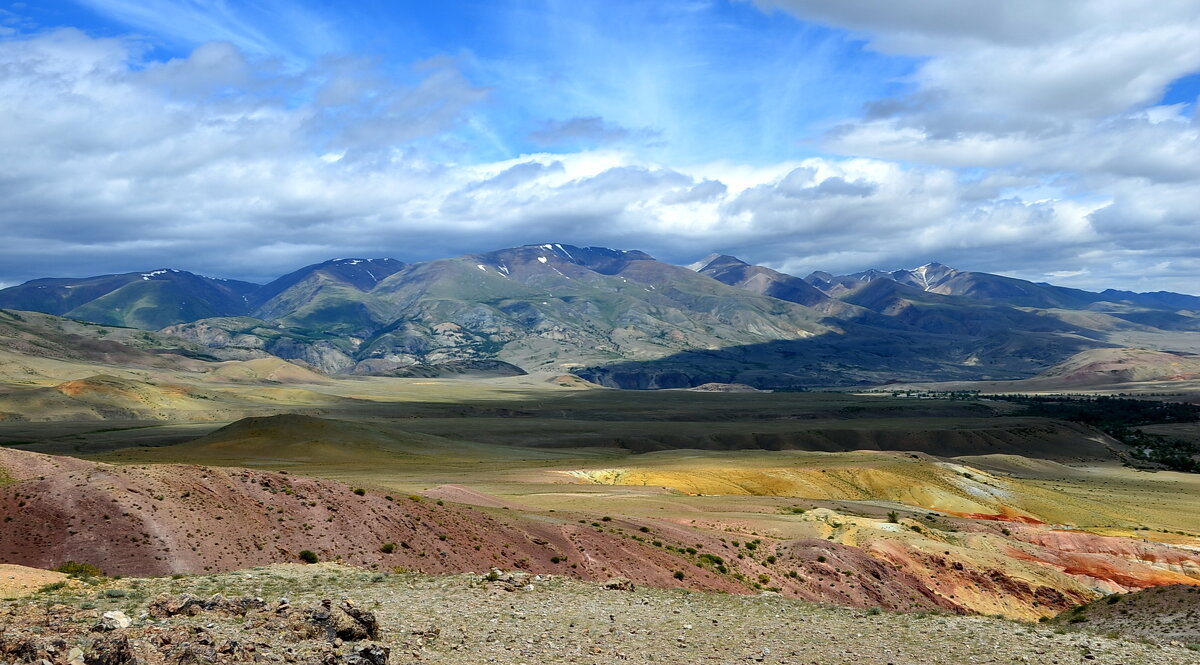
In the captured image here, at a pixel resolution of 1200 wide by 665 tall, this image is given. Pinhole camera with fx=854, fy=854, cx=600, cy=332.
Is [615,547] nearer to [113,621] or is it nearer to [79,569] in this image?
[79,569]

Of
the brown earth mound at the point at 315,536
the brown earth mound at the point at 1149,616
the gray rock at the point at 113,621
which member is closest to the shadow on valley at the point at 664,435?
the brown earth mound at the point at 315,536

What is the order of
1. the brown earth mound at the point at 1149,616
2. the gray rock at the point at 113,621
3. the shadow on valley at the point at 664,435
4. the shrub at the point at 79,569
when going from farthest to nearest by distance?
the shadow on valley at the point at 664,435 < the brown earth mound at the point at 1149,616 < the shrub at the point at 79,569 < the gray rock at the point at 113,621

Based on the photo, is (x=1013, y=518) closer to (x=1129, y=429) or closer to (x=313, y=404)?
(x=1129, y=429)

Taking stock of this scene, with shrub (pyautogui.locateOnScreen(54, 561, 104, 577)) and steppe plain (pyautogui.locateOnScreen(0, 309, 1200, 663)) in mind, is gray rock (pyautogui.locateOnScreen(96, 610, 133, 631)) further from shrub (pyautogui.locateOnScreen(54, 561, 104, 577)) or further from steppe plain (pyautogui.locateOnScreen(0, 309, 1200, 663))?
shrub (pyautogui.locateOnScreen(54, 561, 104, 577))

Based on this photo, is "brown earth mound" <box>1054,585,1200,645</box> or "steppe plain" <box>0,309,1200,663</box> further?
"brown earth mound" <box>1054,585,1200,645</box>

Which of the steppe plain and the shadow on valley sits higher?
the steppe plain

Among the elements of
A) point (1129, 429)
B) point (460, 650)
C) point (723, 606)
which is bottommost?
point (1129, 429)

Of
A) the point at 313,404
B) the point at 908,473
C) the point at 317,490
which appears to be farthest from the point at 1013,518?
the point at 313,404

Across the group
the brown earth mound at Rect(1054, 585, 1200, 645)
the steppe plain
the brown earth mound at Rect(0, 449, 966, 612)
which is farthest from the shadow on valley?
the brown earth mound at Rect(1054, 585, 1200, 645)

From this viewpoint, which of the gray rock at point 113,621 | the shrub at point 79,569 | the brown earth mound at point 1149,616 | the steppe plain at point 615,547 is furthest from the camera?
the brown earth mound at point 1149,616

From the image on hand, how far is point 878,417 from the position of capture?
18850 cm

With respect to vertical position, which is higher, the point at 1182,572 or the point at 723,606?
the point at 723,606

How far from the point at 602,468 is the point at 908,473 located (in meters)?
31.5

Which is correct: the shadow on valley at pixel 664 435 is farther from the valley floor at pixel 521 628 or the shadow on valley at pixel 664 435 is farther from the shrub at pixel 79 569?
the valley floor at pixel 521 628
